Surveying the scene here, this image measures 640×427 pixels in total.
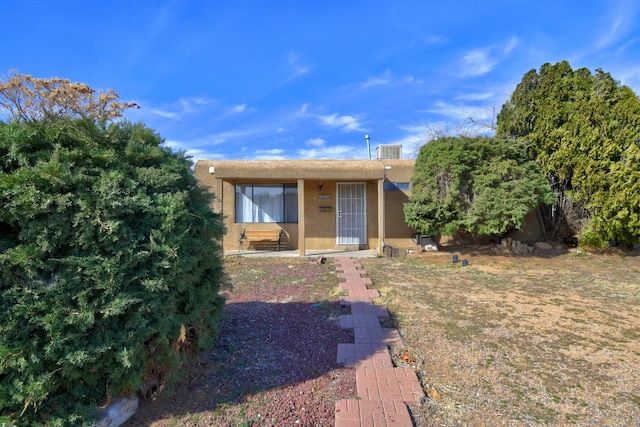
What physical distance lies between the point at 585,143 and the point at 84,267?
11581mm

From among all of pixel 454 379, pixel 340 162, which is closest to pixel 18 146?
pixel 454 379

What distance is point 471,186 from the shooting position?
30.8 feet

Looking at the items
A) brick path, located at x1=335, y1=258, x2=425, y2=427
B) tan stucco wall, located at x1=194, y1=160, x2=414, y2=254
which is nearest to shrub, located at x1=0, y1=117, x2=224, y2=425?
brick path, located at x1=335, y1=258, x2=425, y2=427

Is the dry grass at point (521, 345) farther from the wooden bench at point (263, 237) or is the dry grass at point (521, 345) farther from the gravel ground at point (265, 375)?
the wooden bench at point (263, 237)

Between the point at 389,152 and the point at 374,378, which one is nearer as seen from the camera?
the point at 374,378

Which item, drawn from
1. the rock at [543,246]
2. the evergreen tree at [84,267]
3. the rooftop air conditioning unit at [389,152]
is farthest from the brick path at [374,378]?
the rooftop air conditioning unit at [389,152]

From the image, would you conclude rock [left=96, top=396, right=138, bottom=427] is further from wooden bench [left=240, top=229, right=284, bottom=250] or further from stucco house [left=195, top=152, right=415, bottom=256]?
stucco house [left=195, top=152, right=415, bottom=256]

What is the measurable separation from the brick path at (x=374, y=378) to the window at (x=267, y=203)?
7.16 metres

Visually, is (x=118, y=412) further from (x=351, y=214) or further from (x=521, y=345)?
(x=351, y=214)

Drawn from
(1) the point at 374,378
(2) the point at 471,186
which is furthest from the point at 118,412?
(2) the point at 471,186

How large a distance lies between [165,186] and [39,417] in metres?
1.60

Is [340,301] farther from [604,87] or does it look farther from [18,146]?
[604,87]

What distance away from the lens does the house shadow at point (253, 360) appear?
245 cm

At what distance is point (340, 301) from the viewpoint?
17.0 feet
